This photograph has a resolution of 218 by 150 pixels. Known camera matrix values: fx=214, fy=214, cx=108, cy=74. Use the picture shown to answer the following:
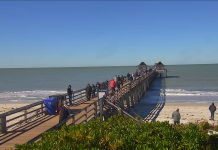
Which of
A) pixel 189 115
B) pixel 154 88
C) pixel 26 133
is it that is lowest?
pixel 189 115

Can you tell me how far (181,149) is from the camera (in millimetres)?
3986

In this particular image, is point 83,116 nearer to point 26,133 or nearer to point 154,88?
point 26,133

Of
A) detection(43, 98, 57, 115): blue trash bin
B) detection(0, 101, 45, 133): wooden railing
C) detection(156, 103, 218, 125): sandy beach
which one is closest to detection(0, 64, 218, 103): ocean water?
detection(156, 103, 218, 125): sandy beach

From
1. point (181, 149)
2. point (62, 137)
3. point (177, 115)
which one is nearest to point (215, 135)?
point (181, 149)

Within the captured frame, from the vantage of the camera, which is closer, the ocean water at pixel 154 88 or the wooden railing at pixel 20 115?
the wooden railing at pixel 20 115

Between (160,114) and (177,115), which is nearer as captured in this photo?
(177,115)

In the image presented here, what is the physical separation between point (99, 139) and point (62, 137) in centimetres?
73

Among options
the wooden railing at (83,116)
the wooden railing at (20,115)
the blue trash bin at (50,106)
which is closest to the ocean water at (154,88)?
the wooden railing at (83,116)

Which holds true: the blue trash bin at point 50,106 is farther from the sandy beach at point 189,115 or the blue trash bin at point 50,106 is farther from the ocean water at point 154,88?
the ocean water at point 154,88

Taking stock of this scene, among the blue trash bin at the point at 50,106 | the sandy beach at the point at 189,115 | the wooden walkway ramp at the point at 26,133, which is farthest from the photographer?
the sandy beach at the point at 189,115

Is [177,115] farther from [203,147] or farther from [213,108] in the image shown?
[203,147]

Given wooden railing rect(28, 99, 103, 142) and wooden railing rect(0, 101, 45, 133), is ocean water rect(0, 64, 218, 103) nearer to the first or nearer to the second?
wooden railing rect(28, 99, 103, 142)

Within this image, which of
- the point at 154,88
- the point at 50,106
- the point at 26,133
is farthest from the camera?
the point at 154,88

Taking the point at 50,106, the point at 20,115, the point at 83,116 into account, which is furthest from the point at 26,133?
the point at 83,116
